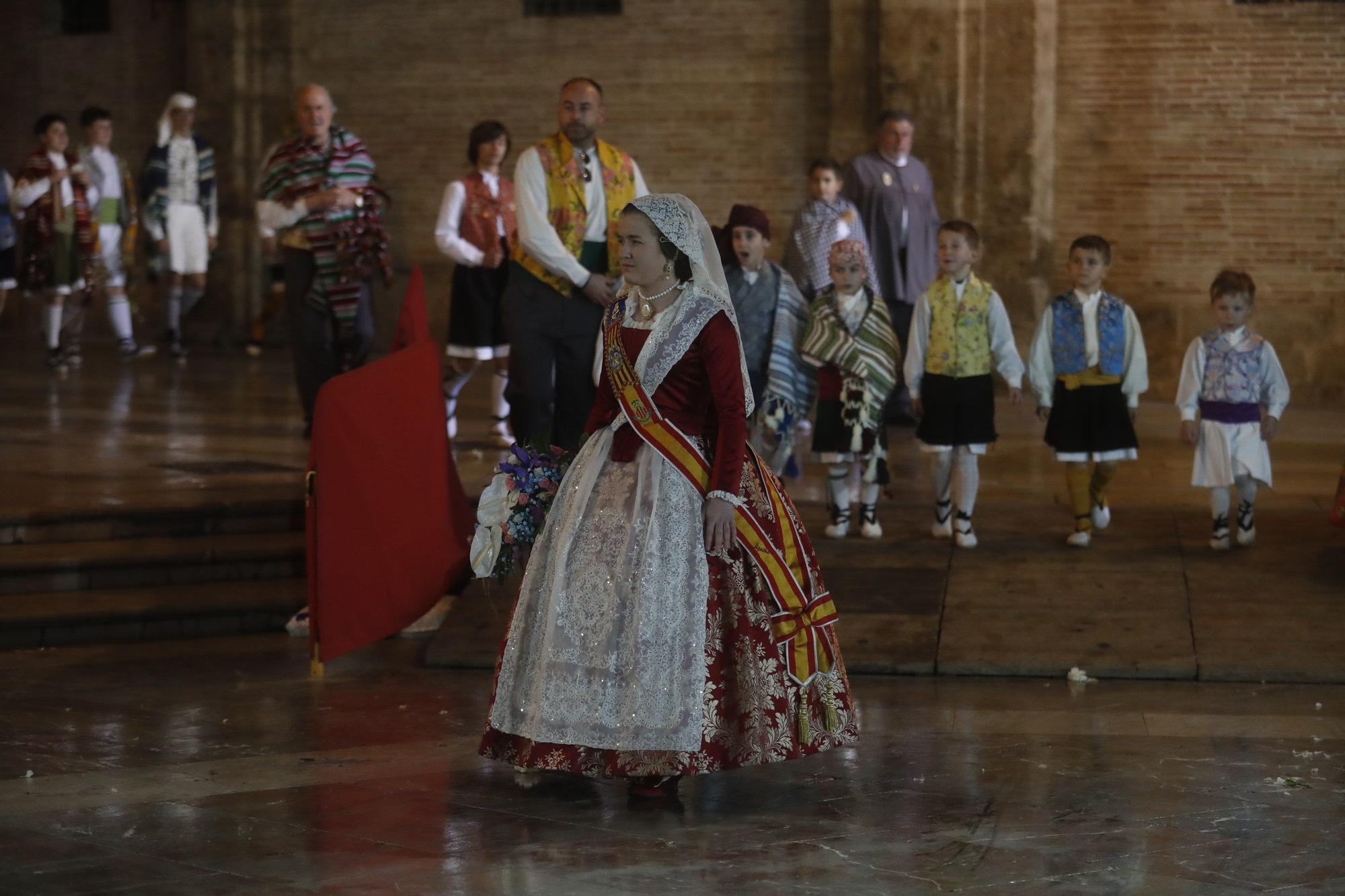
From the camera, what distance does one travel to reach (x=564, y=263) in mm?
8352

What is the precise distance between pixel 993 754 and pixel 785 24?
1016cm

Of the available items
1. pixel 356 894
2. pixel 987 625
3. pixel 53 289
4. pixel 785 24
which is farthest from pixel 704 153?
pixel 356 894

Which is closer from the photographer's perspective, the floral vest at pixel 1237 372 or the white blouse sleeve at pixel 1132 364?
the floral vest at pixel 1237 372

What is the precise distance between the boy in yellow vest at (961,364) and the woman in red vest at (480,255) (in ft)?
9.96

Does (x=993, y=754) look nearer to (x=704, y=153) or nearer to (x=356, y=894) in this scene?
(x=356, y=894)

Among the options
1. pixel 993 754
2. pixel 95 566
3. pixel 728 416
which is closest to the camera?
pixel 728 416

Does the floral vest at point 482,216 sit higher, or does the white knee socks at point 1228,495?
the floral vest at point 482,216

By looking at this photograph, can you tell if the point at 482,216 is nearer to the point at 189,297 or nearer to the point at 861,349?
the point at 861,349

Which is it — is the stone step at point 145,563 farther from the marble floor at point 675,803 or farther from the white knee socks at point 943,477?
the white knee socks at point 943,477

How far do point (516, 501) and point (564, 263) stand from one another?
8.87 feet

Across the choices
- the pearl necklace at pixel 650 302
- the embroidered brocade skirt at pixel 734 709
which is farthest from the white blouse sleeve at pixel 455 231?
the embroidered brocade skirt at pixel 734 709

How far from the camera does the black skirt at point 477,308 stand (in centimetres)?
1115

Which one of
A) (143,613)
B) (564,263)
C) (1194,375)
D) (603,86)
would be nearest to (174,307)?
(603,86)

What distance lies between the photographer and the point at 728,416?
549 centimetres
